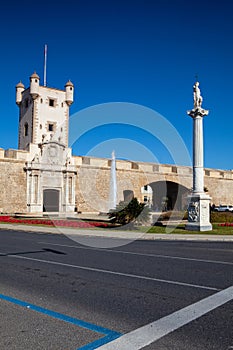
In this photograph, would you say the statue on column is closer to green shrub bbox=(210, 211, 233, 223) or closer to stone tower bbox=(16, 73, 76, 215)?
green shrub bbox=(210, 211, 233, 223)

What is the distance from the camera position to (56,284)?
21.4ft

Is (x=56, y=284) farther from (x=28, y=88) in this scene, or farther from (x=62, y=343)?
(x=28, y=88)

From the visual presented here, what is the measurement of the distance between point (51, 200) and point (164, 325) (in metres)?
35.6

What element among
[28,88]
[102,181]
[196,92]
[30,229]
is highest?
[28,88]

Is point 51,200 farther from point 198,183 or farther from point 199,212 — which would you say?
point 199,212

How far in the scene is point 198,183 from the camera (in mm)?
20016

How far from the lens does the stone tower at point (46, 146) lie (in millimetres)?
36750

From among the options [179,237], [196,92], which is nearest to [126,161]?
[196,92]

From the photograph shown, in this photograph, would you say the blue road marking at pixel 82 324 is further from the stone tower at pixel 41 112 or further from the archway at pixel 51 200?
the stone tower at pixel 41 112

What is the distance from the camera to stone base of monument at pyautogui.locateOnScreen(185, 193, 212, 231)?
1962 centimetres

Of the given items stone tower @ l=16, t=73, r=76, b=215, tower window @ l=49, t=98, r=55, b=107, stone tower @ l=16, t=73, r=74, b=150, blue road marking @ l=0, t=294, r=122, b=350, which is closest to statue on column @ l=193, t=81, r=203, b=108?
blue road marking @ l=0, t=294, r=122, b=350

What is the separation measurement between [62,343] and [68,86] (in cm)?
4153

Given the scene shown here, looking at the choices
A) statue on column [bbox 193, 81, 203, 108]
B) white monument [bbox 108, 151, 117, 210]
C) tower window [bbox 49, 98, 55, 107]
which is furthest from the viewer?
white monument [bbox 108, 151, 117, 210]

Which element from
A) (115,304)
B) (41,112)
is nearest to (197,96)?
(115,304)
